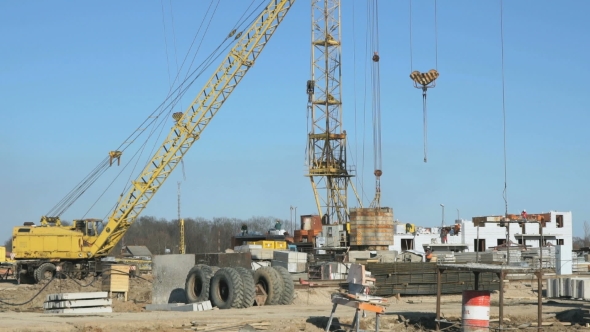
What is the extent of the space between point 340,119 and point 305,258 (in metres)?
38.9

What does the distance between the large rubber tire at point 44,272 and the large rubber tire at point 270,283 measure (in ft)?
87.9

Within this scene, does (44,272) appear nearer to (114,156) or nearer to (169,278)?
(114,156)

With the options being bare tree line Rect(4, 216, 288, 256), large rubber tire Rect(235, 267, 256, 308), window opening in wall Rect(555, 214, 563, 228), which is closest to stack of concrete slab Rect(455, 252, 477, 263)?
large rubber tire Rect(235, 267, 256, 308)

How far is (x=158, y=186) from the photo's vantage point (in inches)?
2697

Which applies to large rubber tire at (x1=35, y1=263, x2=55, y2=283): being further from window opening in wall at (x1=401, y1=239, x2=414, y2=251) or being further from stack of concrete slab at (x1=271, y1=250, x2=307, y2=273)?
window opening in wall at (x1=401, y1=239, x2=414, y2=251)

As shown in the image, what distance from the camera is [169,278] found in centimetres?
3838

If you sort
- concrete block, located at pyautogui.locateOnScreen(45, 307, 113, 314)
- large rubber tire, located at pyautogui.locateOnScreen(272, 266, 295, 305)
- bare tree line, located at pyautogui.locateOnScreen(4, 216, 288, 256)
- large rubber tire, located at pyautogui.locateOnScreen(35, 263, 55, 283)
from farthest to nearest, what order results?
bare tree line, located at pyautogui.locateOnScreen(4, 216, 288, 256)
large rubber tire, located at pyautogui.locateOnScreen(35, 263, 55, 283)
large rubber tire, located at pyautogui.locateOnScreen(272, 266, 295, 305)
concrete block, located at pyautogui.locateOnScreen(45, 307, 113, 314)

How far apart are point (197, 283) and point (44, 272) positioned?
2688cm

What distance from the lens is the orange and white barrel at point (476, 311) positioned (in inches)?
Answer: 992

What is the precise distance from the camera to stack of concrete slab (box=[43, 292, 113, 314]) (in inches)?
1276

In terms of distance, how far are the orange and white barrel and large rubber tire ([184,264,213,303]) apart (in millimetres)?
13135

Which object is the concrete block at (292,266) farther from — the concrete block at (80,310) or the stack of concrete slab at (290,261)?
the concrete block at (80,310)

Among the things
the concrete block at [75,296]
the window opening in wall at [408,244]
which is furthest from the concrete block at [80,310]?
the window opening in wall at [408,244]

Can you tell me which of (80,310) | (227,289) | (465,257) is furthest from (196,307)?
(465,257)
